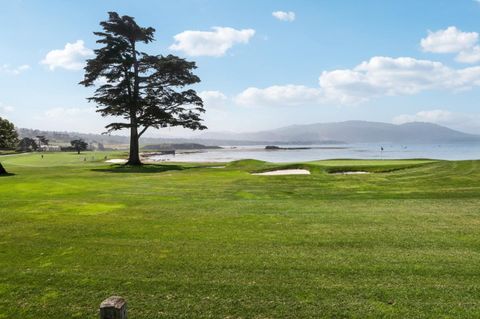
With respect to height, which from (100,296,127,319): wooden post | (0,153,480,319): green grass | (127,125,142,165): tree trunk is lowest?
(0,153,480,319): green grass

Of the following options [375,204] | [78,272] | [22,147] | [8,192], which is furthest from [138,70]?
[22,147]

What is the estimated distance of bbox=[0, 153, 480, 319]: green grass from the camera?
504 centimetres

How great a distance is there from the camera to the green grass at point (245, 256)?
5.04 meters

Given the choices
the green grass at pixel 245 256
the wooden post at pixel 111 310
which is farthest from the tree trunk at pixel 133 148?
the wooden post at pixel 111 310

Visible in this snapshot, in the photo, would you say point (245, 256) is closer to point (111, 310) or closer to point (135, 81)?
point (111, 310)

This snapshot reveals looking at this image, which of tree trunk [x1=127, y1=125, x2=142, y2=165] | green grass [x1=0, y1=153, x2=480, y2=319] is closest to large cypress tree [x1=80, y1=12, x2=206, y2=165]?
tree trunk [x1=127, y1=125, x2=142, y2=165]

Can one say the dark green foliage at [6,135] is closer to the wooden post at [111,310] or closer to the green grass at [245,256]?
the green grass at [245,256]

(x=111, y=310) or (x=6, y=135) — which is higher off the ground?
(x=6, y=135)

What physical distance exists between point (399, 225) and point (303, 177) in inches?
414

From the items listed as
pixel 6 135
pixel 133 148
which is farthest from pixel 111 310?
pixel 6 135

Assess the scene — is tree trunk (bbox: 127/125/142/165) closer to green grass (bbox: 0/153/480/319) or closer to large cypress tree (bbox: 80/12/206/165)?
large cypress tree (bbox: 80/12/206/165)

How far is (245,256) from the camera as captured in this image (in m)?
6.81

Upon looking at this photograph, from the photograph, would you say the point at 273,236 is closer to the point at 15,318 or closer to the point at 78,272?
the point at 78,272

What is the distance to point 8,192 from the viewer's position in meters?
15.0
